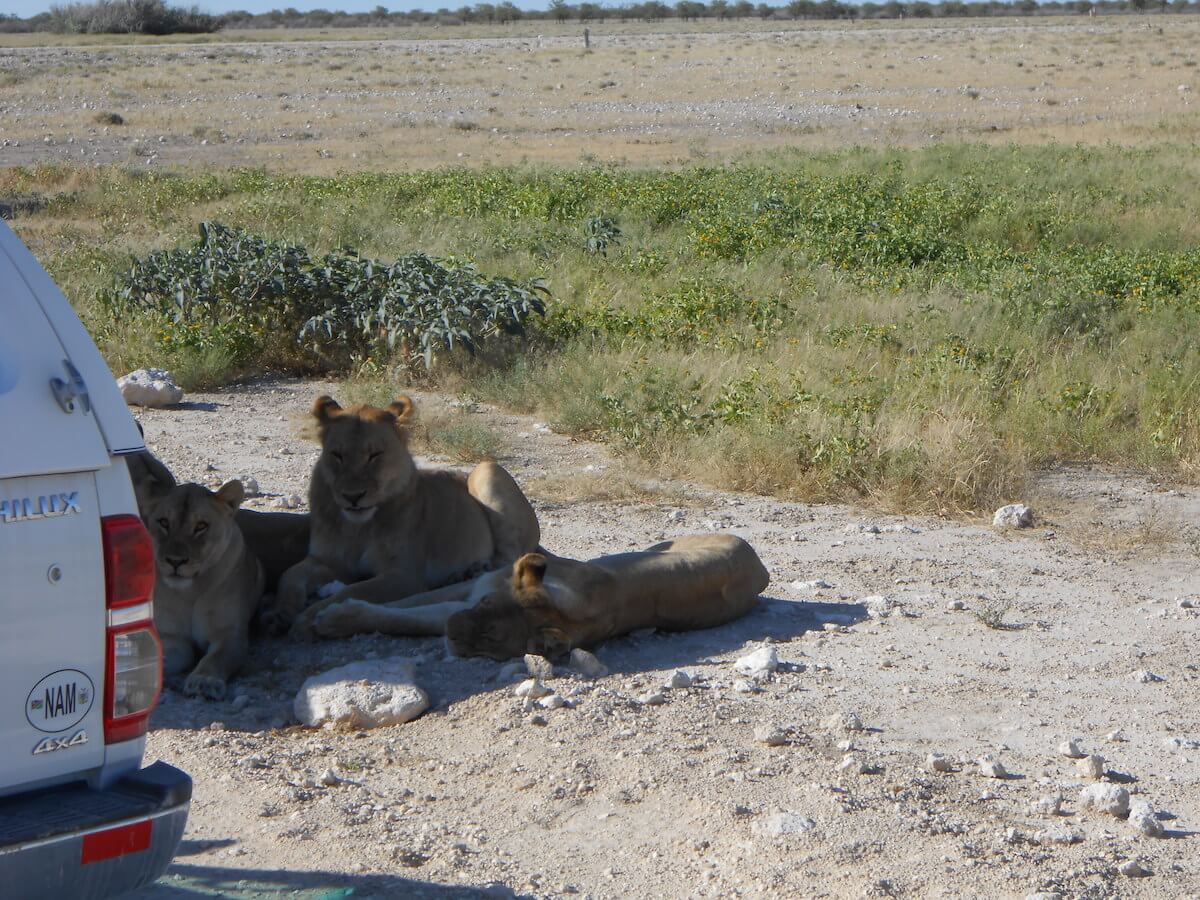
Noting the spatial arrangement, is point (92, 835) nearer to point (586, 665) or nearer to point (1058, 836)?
point (1058, 836)

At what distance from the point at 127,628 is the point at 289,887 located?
52.7 inches

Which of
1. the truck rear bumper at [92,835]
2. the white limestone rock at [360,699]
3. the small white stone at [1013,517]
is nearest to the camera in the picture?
the truck rear bumper at [92,835]

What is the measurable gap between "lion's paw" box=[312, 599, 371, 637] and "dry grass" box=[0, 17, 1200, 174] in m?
20.8

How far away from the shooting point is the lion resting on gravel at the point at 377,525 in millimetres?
6395

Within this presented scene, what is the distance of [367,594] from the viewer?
6.40 m

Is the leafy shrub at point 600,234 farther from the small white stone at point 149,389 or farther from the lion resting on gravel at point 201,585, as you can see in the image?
the lion resting on gravel at point 201,585

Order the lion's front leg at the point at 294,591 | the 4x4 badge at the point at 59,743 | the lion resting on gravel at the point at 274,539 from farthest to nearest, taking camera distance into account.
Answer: the lion resting on gravel at the point at 274,539 < the lion's front leg at the point at 294,591 < the 4x4 badge at the point at 59,743

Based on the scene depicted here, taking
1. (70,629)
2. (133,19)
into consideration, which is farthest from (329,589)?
(133,19)

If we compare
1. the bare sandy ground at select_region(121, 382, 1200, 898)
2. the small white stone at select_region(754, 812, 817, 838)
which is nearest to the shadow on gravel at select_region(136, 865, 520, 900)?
the bare sandy ground at select_region(121, 382, 1200, 898)

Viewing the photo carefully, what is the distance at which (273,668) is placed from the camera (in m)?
5.96

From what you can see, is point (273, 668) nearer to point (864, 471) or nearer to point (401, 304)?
point (864, 471)

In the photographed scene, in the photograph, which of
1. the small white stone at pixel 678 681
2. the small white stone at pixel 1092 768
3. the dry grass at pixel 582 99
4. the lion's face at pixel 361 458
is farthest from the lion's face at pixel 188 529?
the dry grass at pixel 582 99

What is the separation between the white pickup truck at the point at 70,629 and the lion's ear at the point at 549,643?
2.65 m

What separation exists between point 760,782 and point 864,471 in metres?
4.19
